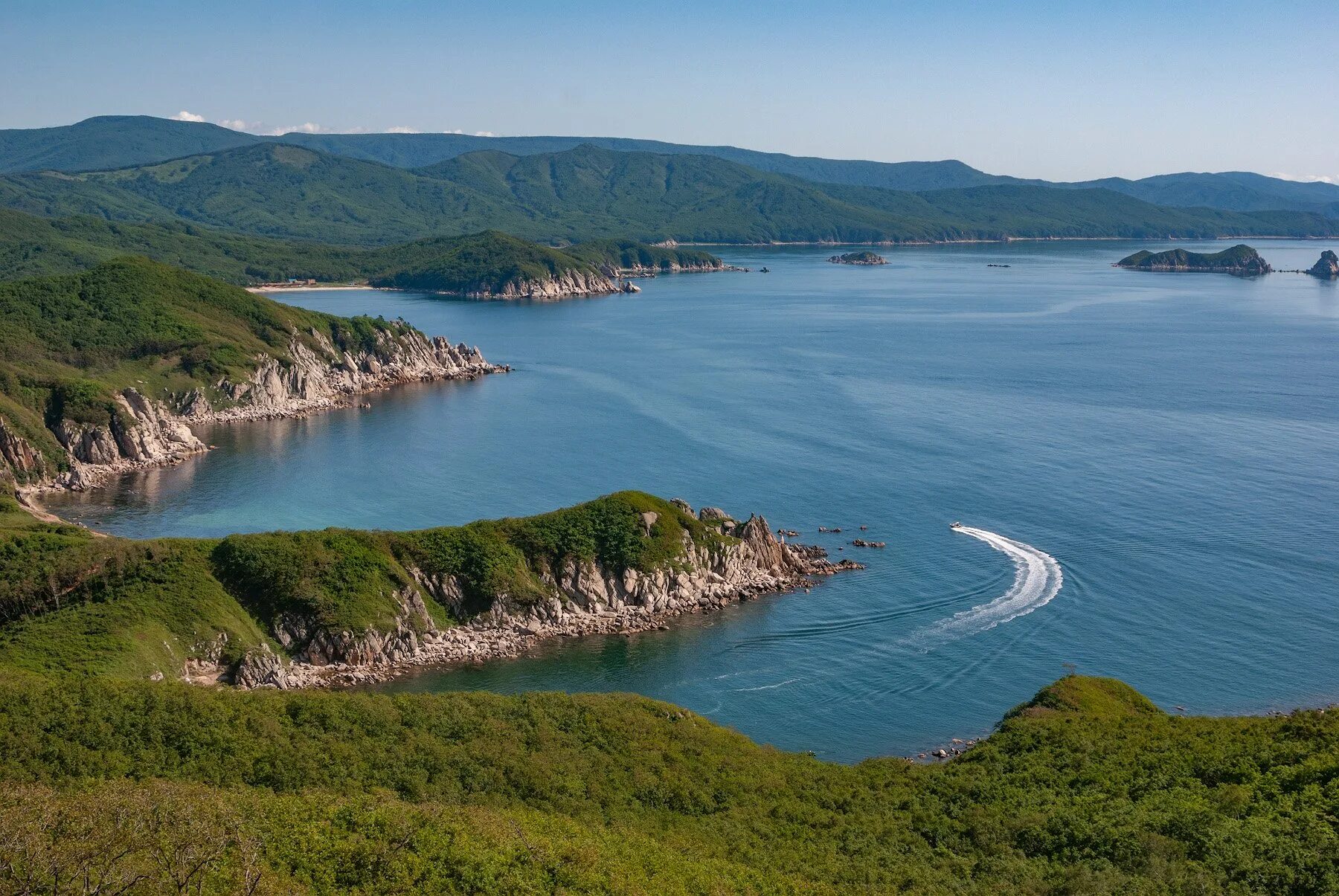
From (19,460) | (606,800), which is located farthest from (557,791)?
(19,460)

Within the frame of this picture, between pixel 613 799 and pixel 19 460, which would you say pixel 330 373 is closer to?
pixel 19 460

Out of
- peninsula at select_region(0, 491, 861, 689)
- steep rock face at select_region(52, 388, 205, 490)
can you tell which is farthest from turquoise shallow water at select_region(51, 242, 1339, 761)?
steep rock face at select_region(52, 388, 205, 490)

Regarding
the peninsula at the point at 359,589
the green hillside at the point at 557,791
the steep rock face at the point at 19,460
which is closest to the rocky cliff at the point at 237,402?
the steep rock face at the point at 19,460

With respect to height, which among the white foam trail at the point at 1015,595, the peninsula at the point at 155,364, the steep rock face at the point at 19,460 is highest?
the peninsula at the point at 155,364

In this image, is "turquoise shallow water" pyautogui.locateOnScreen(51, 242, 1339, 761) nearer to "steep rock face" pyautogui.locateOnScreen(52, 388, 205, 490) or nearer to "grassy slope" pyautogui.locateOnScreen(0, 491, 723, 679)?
"steep rock face" pyautogui.locateOnScreen(52, 388, 205, 490)

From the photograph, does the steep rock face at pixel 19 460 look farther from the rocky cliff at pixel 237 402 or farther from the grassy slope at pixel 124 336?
the grassy slope at pixel 124 336

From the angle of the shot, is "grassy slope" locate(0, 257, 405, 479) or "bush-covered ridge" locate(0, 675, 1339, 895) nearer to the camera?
"bush-covered ridge" locate(0, 675, 1339, 895)

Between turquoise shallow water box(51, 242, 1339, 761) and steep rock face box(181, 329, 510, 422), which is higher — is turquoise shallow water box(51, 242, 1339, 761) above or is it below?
below
